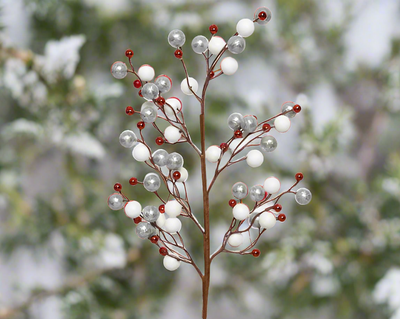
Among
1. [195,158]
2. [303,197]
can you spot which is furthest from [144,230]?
[195,158]

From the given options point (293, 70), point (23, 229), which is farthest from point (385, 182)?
point (23, 229)

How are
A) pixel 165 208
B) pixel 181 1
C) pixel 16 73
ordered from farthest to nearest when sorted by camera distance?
pixel 181 1, pixel 16 73, pixel 165 208

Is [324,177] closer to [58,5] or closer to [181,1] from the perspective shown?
[181,1]

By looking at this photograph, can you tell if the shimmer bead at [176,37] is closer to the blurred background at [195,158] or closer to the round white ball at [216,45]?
the round white ball at [216,45]

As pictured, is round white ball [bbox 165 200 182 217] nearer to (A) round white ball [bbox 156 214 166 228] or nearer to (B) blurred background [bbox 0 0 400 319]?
(A) round white ball [bbox 156 214 166 228]

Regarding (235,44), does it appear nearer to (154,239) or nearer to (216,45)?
(216,45)

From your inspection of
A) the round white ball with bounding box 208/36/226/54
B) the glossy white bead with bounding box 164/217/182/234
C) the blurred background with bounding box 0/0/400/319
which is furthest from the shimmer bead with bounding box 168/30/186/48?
the blurred background with bounding box 0/0/400/319
